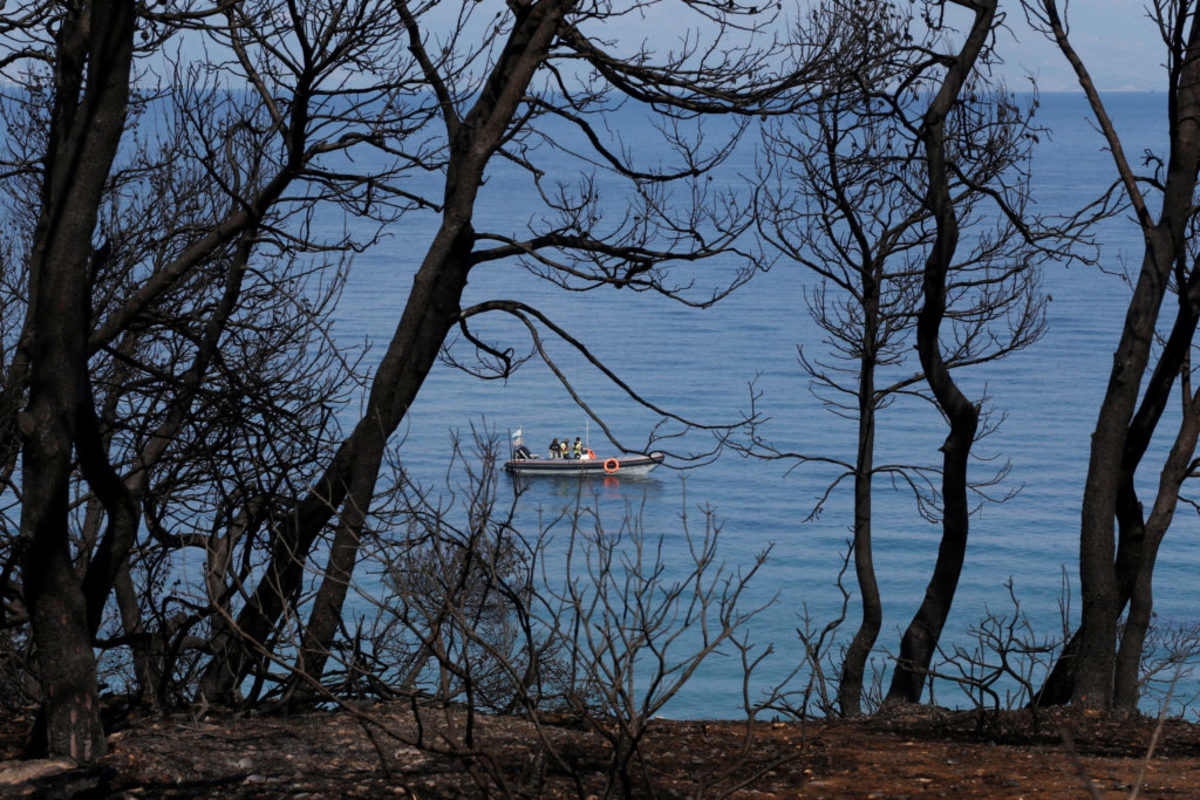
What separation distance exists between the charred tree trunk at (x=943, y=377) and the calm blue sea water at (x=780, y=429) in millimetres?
21403

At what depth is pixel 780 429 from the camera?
7575 centimetres

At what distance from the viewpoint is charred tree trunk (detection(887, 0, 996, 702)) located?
30.6ft

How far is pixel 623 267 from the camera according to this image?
836cm

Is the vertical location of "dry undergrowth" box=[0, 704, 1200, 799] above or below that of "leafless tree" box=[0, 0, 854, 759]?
below

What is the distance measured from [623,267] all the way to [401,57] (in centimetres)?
206

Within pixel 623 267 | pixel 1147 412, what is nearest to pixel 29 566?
pixel 623 267

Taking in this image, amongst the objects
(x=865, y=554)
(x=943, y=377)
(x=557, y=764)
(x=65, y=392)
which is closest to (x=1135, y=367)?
(x=943, y=377)

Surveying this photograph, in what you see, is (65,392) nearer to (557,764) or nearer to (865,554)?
(557,764)

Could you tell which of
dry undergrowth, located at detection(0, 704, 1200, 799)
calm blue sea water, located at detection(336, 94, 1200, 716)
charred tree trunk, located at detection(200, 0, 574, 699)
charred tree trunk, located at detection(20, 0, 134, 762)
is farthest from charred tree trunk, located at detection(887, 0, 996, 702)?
calm blue sea water, located at detection(336, 94, 1200, 716)

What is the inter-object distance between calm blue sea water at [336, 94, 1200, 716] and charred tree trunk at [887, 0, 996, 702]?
21403 millimetres

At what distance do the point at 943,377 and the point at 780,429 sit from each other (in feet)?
218

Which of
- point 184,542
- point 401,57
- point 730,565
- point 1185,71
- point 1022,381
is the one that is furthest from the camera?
point 1022,381

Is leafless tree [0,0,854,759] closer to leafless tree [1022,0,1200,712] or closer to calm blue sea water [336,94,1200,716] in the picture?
leafless tree [1022,0,1200,712]

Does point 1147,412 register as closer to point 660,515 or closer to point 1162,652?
point 1162,652
